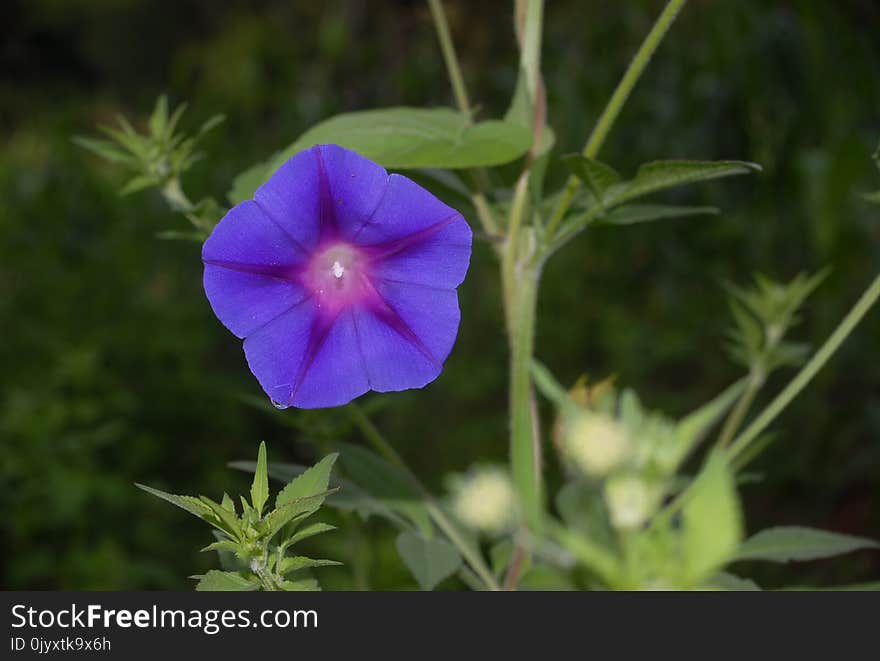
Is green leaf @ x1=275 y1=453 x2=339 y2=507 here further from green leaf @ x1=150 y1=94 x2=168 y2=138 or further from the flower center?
green leaf @ x1=150 y1=94 x2=168 y2=138

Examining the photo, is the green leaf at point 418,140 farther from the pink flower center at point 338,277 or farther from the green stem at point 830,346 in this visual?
the green stem at point 830,346

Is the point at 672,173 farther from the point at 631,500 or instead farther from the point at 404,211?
the point at 631,500

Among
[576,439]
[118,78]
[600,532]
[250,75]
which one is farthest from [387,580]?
[118,78]

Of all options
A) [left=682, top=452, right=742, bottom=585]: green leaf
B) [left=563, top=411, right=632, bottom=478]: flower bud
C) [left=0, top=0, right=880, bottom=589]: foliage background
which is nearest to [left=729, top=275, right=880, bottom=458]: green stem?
[left=563, top=411, right=632, bottom=478]: flower bud

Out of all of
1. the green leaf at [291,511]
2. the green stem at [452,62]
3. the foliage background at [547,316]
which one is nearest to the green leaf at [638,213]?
the green stem at [452,62]

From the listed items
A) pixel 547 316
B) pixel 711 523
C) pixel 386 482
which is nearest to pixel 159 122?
pixel 386 482

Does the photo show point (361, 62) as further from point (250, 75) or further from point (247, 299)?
point (247, 299)
